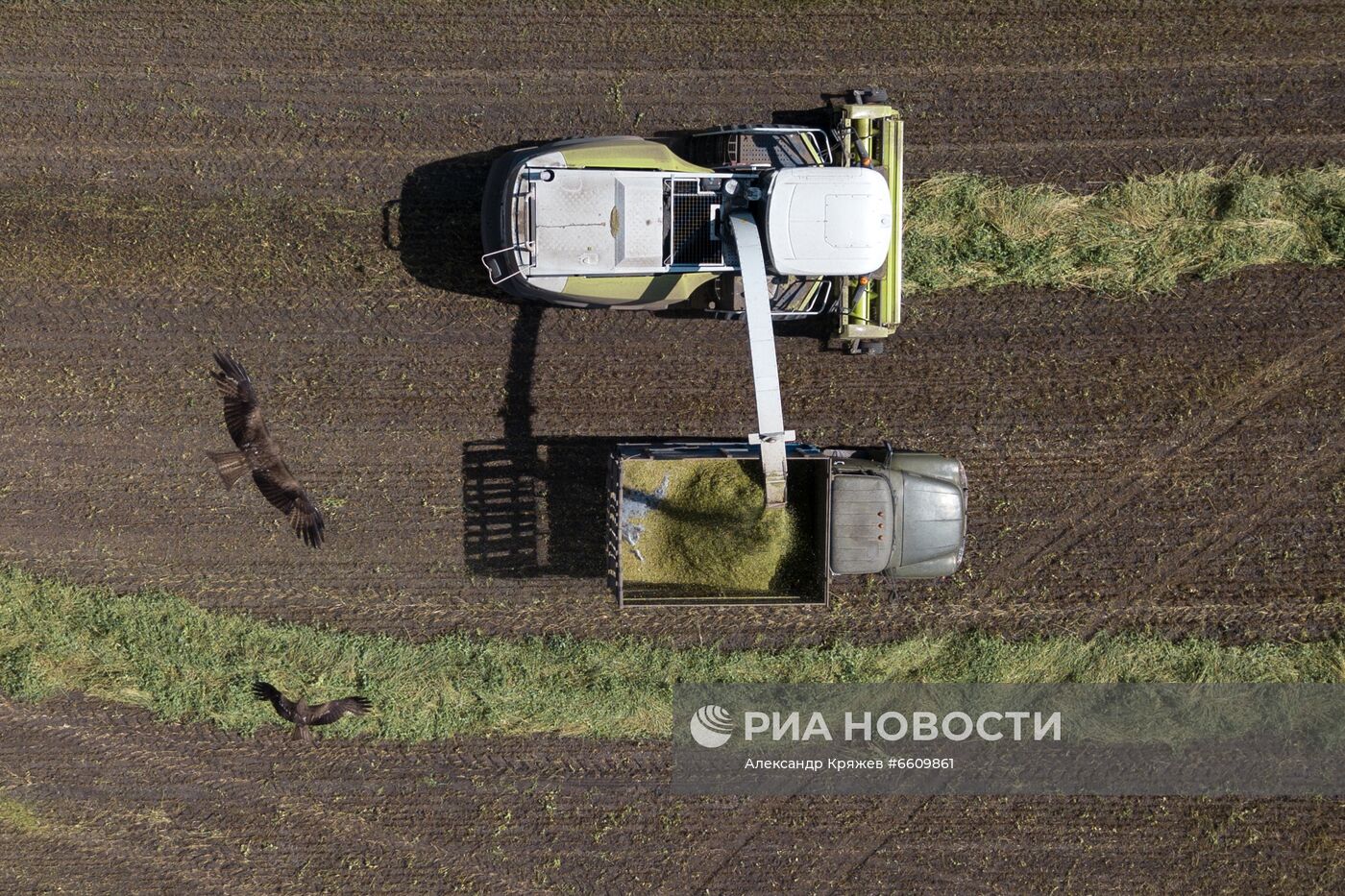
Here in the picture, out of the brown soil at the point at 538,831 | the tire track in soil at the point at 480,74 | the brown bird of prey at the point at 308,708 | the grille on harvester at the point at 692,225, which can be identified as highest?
the tire track in soil at the point at 480,74

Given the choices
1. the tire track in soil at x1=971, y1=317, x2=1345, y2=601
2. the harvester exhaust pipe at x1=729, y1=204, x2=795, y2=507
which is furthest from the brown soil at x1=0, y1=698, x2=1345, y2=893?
the harvester exhaust pipe at x1=729, y1=204, x2=795, y2=507

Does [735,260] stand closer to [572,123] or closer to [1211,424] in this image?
[572,123]

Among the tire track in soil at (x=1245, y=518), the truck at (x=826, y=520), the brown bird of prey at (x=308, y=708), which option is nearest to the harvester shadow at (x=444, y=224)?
the truck at (x=826, y=520)

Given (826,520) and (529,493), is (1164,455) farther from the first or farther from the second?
(529,493)

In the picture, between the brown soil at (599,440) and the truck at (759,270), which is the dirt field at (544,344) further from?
the truck at (759,270)

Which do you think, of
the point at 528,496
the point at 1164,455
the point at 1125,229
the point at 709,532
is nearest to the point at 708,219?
the point at 709,532

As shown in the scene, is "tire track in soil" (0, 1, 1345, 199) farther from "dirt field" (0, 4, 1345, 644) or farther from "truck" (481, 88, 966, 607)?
"truck" (481, 88, 966, 607)
